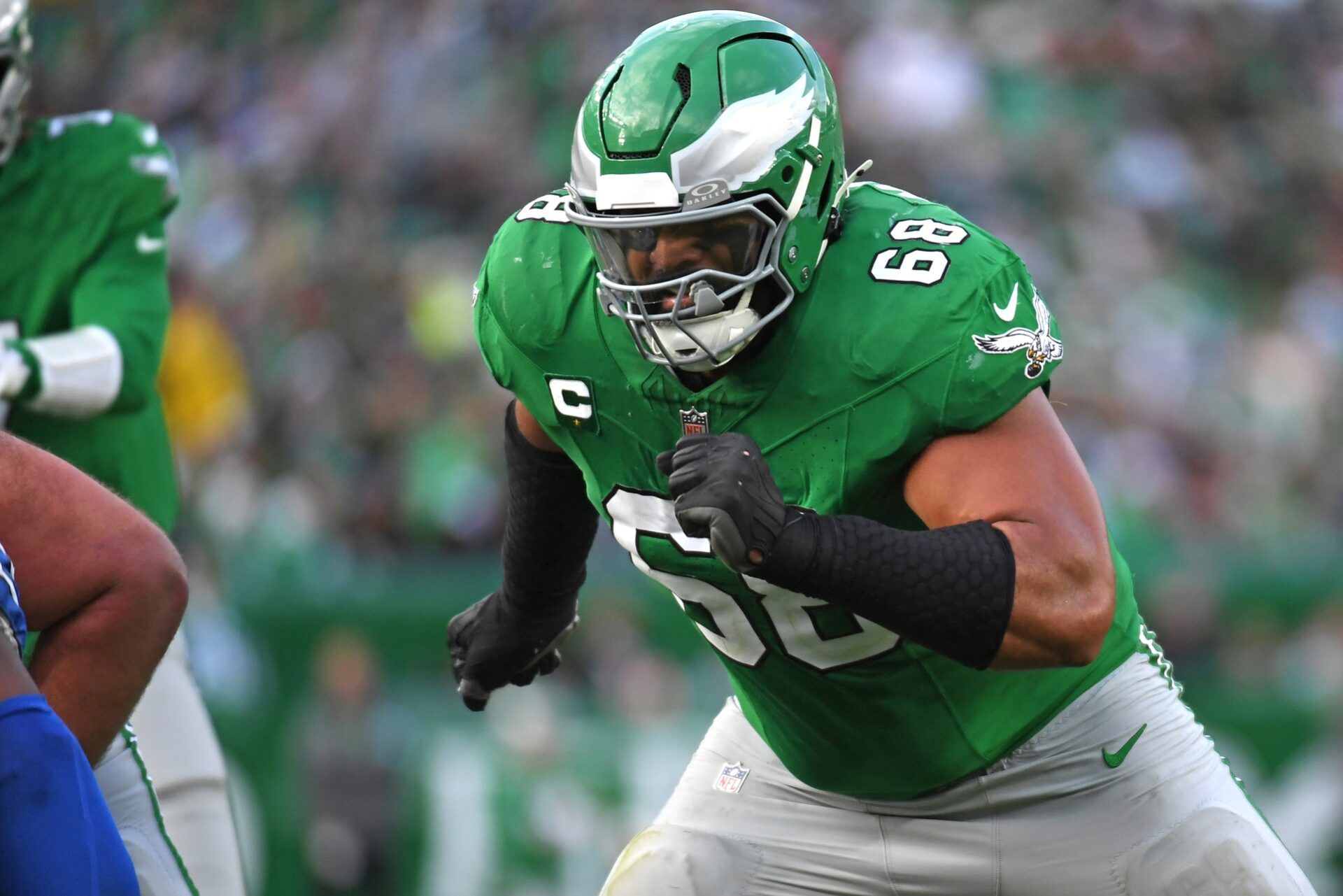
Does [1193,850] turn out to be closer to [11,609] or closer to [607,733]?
[11,609]

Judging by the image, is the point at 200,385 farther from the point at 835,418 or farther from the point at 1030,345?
the point at 1030,345

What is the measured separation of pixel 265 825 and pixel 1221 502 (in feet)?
16.2

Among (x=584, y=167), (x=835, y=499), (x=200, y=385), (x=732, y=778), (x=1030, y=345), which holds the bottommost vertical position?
(x=200, y=385)

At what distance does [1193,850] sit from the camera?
292cm

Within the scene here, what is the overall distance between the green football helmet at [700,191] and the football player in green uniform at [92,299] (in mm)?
1535

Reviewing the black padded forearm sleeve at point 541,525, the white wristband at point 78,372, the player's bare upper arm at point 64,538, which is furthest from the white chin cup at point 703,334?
the white wristband at point 78,372

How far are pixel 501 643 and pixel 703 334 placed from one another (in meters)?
1.00

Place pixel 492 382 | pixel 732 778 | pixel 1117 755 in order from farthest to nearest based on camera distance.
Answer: pixel 492 382 < pixel 732 778 < pixel 1117 755

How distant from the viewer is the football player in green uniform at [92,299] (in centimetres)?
390

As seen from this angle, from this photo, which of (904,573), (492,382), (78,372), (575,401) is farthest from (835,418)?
(492,382)

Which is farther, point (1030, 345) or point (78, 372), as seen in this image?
point (78, 372)

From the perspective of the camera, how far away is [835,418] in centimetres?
281

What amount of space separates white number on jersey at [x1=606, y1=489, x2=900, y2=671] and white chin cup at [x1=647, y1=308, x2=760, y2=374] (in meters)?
0.26

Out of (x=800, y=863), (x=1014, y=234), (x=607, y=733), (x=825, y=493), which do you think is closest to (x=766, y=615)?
(x=825, y=493)
